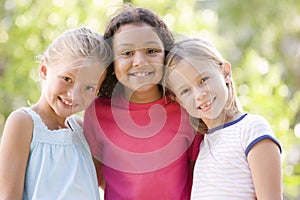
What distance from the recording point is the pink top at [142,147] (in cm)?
190

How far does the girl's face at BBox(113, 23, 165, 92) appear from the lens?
72.6 inches

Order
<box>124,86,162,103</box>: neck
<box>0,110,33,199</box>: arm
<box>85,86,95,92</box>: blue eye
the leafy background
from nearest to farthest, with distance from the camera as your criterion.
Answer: <box>0,110,33,199</box>: arm → <box>85,86,95,92</box>: blue eye → <box>124,86,162,103</box>: neck → the leafy background

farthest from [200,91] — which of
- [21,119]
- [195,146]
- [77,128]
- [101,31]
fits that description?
[101,31]

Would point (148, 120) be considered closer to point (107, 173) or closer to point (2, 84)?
point (107, 173)

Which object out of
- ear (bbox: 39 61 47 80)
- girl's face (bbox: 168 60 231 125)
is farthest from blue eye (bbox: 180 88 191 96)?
ear (bbox: 39 61 47 80)

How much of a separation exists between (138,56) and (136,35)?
0.24 ft

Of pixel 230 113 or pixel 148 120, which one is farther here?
pixel 148 120

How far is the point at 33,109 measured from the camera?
72.1 inches

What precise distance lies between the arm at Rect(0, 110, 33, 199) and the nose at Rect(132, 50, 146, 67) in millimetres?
371

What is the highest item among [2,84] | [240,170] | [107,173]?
[240,170]

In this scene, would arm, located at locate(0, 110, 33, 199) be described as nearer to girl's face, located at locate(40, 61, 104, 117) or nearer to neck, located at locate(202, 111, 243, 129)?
girl's face, located at locate(40, 61, 104, 117)

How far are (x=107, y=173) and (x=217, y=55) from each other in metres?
0.54

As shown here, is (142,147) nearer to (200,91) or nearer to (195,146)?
(195,146)

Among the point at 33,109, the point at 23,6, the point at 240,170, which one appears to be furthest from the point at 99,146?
the point at 23,6
